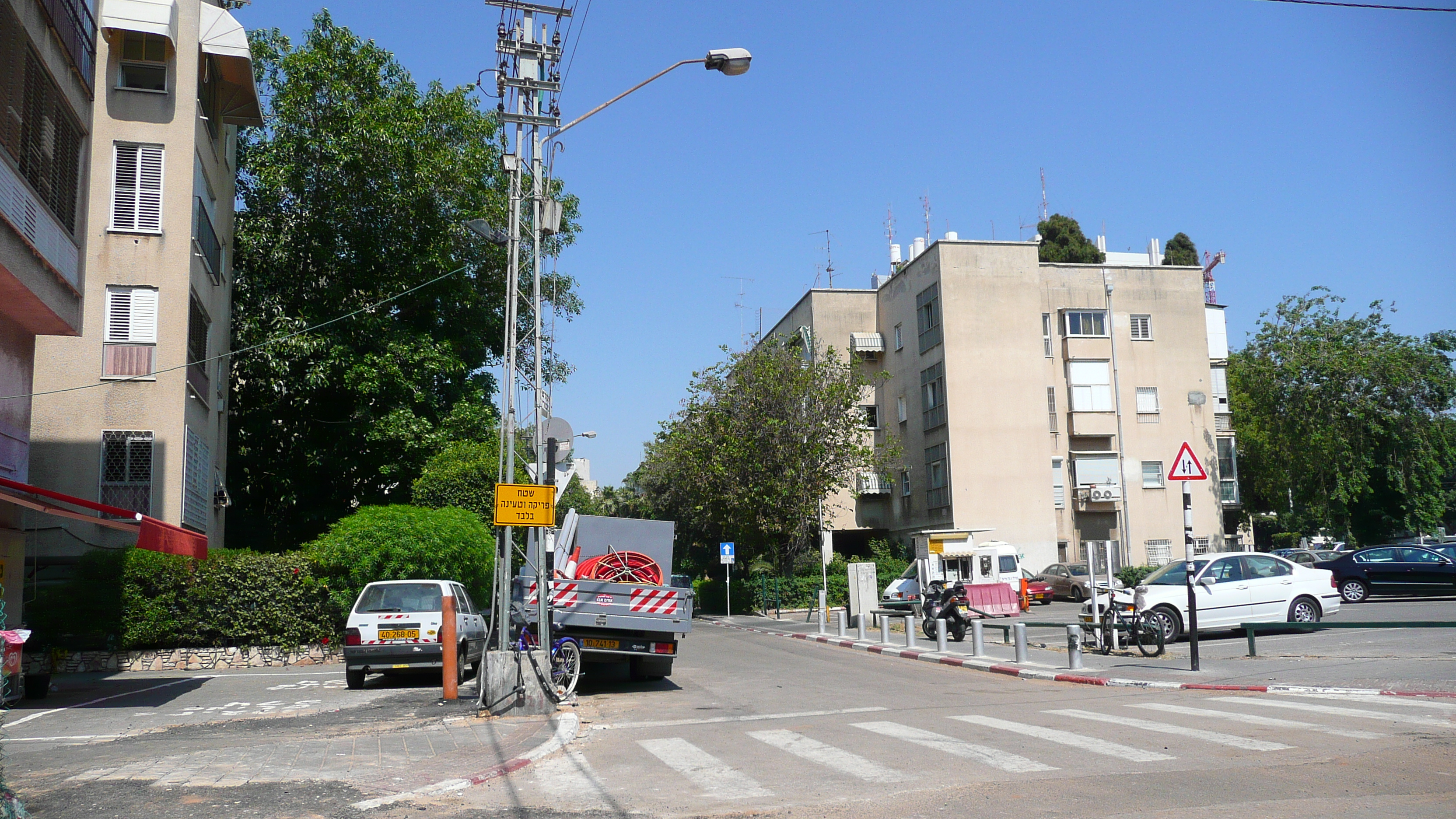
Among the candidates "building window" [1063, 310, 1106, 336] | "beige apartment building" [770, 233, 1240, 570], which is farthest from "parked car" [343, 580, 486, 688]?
"building window" [1063, 310, 1106, 336]

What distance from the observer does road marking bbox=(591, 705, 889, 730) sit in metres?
12.0

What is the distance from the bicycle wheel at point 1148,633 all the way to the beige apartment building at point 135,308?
736 inches

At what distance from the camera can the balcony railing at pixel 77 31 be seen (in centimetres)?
1567

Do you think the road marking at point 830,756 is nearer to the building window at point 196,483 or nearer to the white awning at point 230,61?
the building window at point 196,483

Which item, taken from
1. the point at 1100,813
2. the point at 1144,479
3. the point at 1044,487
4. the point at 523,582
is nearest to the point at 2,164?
the point at 523,582

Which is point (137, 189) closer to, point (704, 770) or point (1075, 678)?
point (704, 770)

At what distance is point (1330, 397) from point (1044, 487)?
14.4m

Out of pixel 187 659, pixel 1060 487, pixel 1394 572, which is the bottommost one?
pixel 187 659

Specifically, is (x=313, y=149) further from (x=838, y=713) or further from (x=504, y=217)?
(x=838, y=713)

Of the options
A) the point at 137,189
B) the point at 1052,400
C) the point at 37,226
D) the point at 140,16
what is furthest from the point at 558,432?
the point at 1052,400

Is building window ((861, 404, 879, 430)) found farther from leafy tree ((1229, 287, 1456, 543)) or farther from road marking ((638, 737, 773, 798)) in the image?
road marking ((638, 737, 773, 798))

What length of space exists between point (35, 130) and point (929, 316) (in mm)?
36561

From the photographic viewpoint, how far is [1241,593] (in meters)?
19.7

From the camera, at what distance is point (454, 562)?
23.5m
